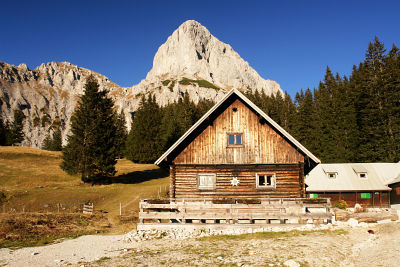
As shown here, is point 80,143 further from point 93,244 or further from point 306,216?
point 306,216

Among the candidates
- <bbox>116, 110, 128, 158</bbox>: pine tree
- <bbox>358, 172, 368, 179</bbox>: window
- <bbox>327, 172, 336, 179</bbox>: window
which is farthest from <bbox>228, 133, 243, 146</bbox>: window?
<bbox>116, 110, 128, 158</bbox>: pine tree

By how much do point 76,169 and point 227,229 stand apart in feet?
112

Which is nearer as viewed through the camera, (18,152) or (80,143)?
(80,143)

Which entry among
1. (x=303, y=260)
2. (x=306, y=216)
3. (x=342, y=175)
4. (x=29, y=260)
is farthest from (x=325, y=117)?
(x=29, y=260)

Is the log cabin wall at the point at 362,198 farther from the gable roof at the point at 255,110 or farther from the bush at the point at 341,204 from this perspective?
the gable roof at the point at 255,110

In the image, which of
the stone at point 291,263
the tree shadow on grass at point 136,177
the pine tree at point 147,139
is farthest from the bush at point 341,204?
the pine tree at point 147,139

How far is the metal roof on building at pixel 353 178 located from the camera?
111ft

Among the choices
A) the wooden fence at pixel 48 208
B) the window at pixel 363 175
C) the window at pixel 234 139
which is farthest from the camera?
the window at pixel 363 175

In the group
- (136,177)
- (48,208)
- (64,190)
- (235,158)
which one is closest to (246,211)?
(235,158)

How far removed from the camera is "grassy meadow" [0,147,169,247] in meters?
25.8

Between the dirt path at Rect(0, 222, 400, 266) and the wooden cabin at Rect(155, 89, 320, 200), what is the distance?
5975mm

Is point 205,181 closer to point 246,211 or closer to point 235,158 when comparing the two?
point 235,158

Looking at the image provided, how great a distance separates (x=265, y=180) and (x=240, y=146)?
11.4 feet

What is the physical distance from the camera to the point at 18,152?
6384cm
